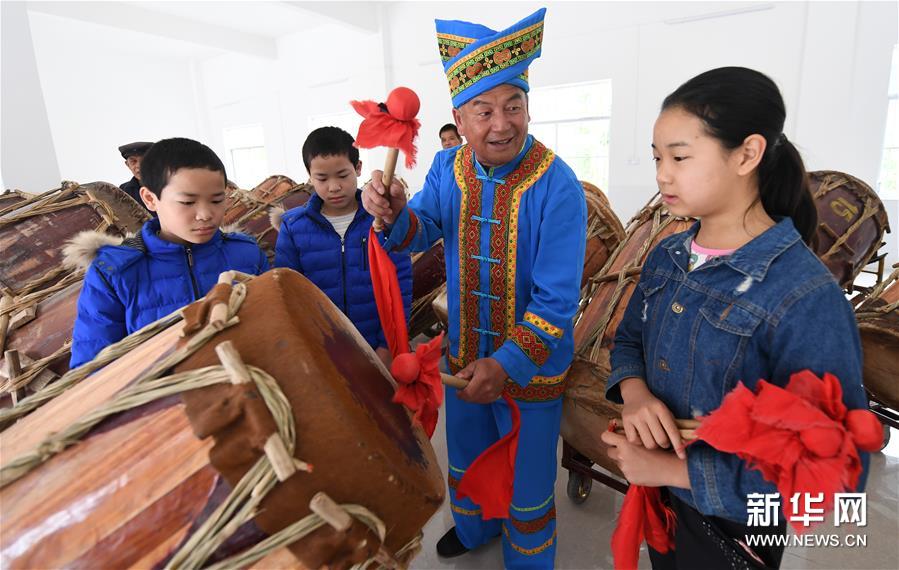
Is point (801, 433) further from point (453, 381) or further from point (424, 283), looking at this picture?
point (424, 283)

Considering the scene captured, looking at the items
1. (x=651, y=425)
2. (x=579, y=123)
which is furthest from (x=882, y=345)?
(x=579, y=123)

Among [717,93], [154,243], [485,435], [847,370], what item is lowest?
[485,435]

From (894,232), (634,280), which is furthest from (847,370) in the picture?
(894,232)

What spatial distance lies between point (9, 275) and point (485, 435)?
1.75 metres

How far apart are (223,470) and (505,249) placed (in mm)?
932

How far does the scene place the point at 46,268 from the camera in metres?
1.72

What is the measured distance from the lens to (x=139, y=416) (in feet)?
2.09

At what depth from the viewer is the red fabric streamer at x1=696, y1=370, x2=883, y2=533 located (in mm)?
622

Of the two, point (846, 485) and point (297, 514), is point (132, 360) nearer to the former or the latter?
point (297, 514)

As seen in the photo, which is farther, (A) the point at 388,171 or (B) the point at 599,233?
(B) the point at 599,233

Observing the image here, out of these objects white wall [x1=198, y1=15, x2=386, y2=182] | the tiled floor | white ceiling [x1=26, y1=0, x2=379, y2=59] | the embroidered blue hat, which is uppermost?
white ceiling [x1=26, y1=0, x2=379, y2=59]

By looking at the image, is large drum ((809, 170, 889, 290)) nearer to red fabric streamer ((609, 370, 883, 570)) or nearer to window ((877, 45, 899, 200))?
red fabric streamer ((609, 370, 883, 570))

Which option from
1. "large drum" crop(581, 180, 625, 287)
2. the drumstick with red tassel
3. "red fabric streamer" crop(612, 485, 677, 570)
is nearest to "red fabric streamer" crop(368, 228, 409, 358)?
the drumstick with red tassel

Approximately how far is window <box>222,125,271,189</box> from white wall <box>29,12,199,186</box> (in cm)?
142
